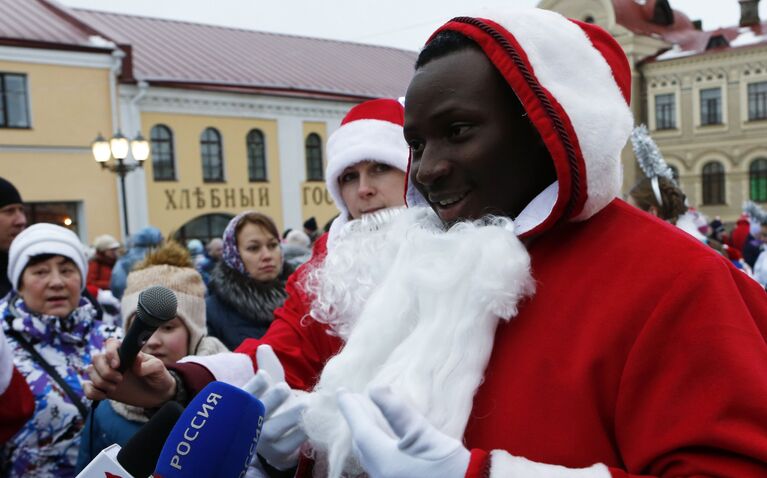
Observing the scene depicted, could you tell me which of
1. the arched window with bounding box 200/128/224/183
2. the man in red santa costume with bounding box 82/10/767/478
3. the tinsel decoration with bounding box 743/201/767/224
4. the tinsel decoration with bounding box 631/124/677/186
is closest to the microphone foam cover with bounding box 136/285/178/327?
the man in red santa costume with bounding box 82/10/767/478

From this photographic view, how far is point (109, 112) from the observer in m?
18.2

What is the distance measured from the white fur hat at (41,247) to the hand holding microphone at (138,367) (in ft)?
6.11

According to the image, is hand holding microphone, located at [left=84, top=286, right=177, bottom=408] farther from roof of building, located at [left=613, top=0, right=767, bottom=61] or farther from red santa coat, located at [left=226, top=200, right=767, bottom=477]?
roof of building, located at [left=613, top=0, right=767, bottom=61]

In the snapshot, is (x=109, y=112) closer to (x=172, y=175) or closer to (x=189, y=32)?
(x=172, y=175)

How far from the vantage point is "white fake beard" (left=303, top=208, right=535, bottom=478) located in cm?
131

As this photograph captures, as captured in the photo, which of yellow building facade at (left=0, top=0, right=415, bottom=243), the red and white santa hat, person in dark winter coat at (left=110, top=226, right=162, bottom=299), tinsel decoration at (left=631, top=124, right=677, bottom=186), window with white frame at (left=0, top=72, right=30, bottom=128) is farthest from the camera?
yellow building facade at (left=0, top=0, right=415, bottom=243)

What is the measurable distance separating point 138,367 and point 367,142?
1.21 meters

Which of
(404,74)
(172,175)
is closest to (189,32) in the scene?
(172,175)

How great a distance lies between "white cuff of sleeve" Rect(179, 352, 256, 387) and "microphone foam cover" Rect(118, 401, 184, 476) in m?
0.25

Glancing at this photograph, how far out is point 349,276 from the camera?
1708 mm

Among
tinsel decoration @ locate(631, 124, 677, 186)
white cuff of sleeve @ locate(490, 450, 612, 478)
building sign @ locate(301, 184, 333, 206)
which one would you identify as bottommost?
building sign @ locate(301, 184, 333, 206)

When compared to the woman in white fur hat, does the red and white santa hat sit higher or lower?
higher

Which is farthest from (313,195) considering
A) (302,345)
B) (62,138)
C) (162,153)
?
(302,345)

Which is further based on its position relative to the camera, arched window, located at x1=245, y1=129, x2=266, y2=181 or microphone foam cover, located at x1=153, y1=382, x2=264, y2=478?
arched window, located at x1=245, y1=129, x2=266, y2=181
